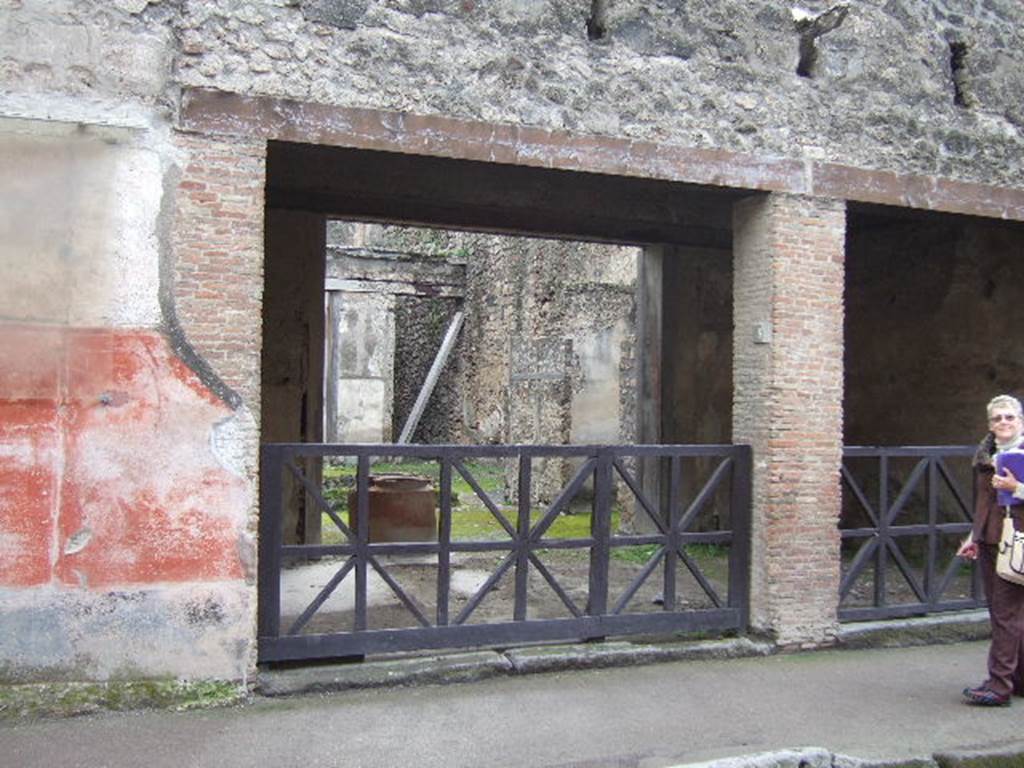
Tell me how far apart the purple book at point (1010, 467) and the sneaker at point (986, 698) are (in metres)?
1.15

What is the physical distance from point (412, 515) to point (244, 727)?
16.4 ft

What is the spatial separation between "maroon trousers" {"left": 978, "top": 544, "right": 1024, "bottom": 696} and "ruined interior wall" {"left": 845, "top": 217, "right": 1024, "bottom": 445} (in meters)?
3.81

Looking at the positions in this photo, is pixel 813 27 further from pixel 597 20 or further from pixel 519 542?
pixel 519 542

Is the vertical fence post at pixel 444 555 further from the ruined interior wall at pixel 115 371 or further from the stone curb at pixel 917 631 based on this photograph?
the stone curb at pixel 917 631

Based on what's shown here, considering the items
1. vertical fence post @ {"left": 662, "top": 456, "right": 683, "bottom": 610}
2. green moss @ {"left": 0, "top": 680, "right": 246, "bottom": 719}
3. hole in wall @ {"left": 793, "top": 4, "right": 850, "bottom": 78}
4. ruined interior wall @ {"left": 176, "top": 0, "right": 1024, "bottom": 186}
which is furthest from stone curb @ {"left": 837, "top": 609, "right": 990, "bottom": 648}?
green moss @ {"left": 0, "top": 680, "right": 246, "bottom": 719}

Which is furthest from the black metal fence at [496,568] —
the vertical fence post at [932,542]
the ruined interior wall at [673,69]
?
the ruined interior wall at [673,69]

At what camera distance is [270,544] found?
19.0 feet

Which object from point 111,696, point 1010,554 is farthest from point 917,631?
point 111,696

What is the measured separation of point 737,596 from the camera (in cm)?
699

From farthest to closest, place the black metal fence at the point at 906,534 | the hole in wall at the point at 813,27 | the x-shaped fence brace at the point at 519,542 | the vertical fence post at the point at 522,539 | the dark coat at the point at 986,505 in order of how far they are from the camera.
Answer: the black metal fence at the point at 906,534 < the hole in wall at the point at 813,27 < the vertical fence post at the point at 522,539 < the x-shaped fence brace at the point at 519,542 < the dark coat at the point at 986,505

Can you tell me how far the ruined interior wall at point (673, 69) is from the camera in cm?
569

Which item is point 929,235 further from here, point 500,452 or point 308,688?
point 308,688

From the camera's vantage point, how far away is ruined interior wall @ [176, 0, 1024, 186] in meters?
5.69

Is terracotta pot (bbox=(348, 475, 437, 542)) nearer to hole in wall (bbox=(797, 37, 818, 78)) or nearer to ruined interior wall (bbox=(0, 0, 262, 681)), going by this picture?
ruined interior wall (bbox=(0, 0, 262, 681))
